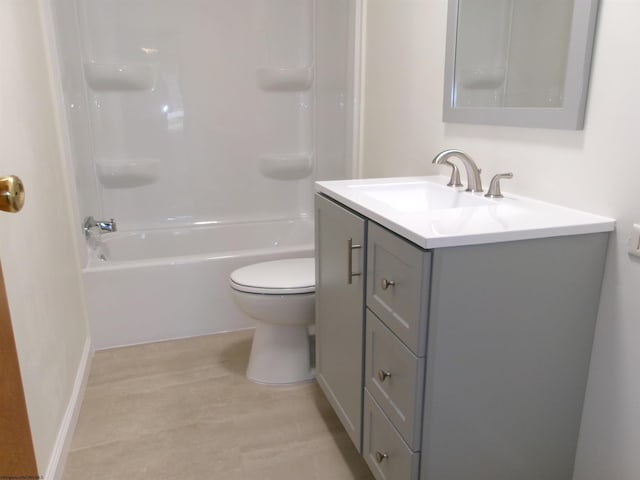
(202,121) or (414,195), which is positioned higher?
(202,121)

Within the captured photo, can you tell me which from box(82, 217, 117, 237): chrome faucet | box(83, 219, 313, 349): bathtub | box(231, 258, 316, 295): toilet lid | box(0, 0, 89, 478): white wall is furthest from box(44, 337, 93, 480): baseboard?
box(231, 258, 316, 295): toilet lid

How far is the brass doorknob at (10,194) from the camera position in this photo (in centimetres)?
75

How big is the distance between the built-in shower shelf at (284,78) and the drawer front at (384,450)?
221 cm

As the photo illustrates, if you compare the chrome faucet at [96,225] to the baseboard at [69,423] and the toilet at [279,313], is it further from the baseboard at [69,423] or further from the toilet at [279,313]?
the toilet at [279,313]

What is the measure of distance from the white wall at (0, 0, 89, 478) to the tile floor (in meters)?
0.14

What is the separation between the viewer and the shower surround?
258 centimetres

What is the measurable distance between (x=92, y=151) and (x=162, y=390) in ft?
5.03

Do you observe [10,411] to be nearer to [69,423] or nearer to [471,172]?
[69,423]

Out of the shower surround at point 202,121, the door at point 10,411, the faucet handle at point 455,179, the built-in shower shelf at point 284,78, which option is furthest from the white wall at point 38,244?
the faucet handle at point 455,179

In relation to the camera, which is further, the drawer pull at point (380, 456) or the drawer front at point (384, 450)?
the drawer pull at point (380, 456)

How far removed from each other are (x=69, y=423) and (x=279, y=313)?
855mm

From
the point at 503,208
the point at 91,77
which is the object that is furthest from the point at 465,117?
the point at 91,77

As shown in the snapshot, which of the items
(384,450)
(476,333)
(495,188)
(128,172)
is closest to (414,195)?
(495,188)

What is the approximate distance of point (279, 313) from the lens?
2.02 metres
